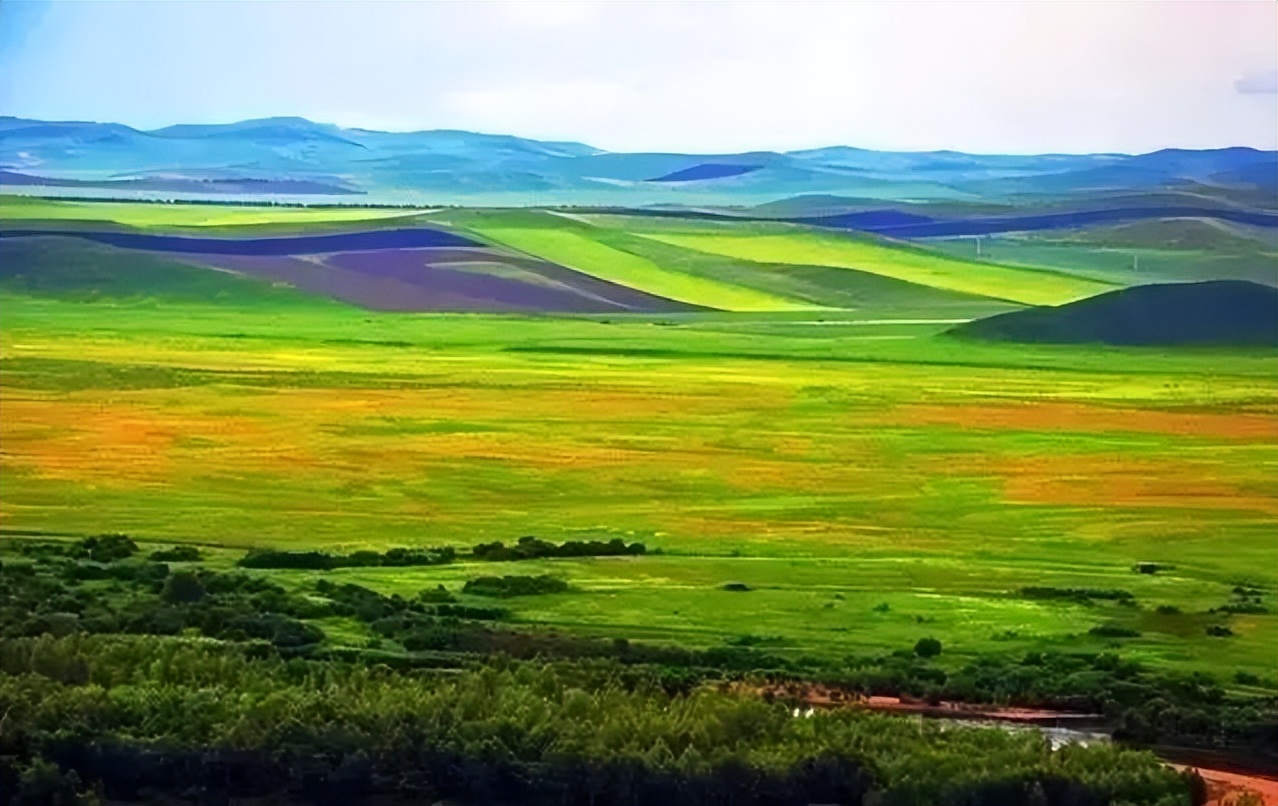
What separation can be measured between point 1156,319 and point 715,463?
10.6ft

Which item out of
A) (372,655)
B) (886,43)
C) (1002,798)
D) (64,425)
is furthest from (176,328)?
(1002,798)

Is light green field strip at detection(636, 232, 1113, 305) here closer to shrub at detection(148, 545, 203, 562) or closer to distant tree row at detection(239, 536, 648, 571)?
distant tree row at detection(239, 536, 648, 571)

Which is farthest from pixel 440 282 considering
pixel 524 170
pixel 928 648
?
pixel 928 648

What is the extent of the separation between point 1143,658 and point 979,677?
0.94 m

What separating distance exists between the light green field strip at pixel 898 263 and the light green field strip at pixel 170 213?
104 inches

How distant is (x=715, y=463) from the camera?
13094mm

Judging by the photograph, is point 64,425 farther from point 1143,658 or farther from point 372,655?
point 1143,658

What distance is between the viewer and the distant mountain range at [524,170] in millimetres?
13875

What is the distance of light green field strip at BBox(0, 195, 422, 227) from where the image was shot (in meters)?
15.9

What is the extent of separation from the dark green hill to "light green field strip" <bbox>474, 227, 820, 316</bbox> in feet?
6.07

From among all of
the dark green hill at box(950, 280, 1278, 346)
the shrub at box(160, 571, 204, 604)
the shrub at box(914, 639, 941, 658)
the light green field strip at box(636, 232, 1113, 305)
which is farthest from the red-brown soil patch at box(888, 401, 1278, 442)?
the shrub at box(160, 571, 204, 604)

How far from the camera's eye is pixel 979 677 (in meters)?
11.3

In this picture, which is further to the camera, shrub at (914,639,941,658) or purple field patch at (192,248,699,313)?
purple field patch at (192,248,699,313)

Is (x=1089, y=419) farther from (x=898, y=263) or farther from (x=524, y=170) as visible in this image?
(x=524, y=170)
